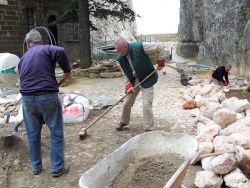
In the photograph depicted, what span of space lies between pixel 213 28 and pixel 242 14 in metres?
2.41

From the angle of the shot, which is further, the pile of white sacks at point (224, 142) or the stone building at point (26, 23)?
the stone building at point (26, 23)

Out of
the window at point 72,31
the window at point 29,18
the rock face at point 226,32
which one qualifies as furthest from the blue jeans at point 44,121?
the window at point 72,31

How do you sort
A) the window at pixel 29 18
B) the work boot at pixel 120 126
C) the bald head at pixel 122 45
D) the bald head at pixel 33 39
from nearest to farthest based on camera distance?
the bald head at pixel 33 39
the bald head at pixel 122 45
the work boot at pixel 120 126
the window at pixel 29 18

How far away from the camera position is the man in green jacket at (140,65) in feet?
20.4

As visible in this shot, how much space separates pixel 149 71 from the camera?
21.1ft

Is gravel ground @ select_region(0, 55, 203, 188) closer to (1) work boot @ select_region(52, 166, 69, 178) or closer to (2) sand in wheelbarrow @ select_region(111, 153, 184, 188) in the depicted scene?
(1) work boot @ select_region(52, 166, 69, 178)

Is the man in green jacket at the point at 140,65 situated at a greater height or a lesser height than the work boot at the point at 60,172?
greater

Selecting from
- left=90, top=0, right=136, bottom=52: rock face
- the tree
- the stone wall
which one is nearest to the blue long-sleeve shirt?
the tree

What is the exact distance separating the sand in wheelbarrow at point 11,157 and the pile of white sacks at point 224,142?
244 cm

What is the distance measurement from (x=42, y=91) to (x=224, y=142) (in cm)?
243

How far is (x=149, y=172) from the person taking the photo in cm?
399

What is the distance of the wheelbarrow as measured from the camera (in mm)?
3557

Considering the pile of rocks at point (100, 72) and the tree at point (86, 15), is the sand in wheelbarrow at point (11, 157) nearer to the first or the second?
the pile of rocks at point (100, 72)

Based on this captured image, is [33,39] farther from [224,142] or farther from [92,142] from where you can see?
[224,142]
